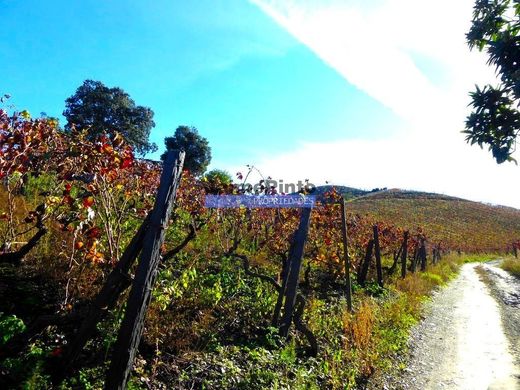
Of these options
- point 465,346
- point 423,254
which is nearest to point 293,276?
point 465,346

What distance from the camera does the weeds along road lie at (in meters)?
6.16

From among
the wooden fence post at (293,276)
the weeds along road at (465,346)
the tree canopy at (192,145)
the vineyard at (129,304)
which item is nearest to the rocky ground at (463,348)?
the weeds along road at (465,346)

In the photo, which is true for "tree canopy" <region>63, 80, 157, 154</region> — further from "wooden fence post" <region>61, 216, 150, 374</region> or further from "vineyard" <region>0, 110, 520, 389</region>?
"wooden fence post" <region>61, 216, 150, 374</region>

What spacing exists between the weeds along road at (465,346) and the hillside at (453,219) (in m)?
32.3

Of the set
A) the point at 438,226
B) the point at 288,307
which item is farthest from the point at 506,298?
the point at 438,226

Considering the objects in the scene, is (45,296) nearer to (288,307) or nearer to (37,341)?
(37,341)

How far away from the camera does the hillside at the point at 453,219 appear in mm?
51312

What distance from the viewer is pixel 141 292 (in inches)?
126

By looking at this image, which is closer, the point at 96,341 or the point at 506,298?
the point at 96,341

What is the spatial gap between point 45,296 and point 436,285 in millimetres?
16162

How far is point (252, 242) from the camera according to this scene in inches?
470

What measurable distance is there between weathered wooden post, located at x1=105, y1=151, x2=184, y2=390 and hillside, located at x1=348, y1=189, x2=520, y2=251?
43.6m

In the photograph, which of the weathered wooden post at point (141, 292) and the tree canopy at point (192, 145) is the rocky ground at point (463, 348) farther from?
the tree canopy at point (192, 145)

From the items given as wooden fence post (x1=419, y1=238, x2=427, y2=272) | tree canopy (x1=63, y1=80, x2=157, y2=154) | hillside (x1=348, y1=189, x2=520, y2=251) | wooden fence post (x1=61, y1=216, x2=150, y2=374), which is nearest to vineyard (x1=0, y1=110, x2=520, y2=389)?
wooden fence post (x1=61, y1=216, x2=150, y2=374)
